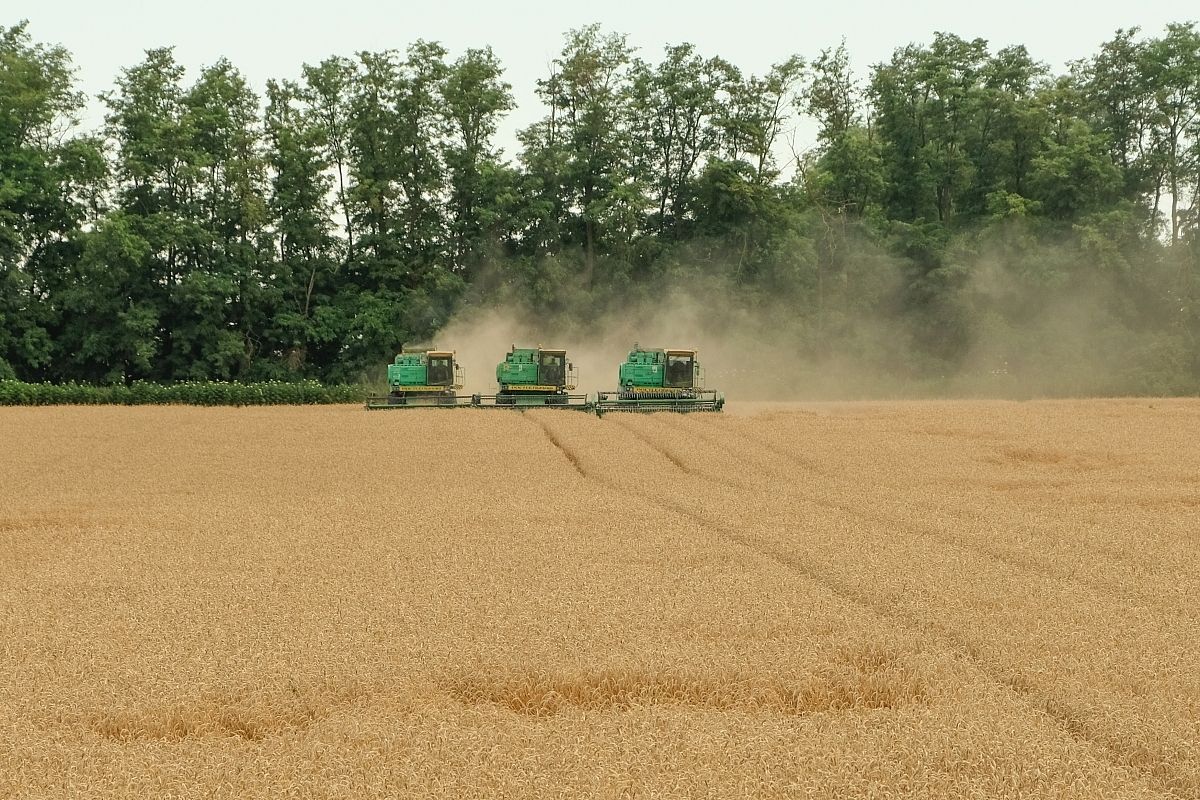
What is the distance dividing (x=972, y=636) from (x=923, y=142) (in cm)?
5896

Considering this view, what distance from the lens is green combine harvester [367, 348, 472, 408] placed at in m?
38.0

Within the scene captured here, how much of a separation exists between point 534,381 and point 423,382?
418 cm

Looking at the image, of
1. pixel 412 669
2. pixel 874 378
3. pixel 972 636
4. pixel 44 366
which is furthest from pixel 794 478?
pixel 44 366

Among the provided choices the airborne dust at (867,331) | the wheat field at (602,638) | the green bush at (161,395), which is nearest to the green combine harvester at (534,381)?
the green bush at (161,395)

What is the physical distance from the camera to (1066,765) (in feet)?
17.6

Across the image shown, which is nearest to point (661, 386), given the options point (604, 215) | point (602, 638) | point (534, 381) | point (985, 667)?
point (534, 381)

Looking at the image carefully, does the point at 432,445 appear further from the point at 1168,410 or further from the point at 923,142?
the point at 923,142

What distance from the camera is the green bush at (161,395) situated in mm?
42438

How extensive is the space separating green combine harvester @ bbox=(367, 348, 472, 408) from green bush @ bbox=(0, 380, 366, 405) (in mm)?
6076

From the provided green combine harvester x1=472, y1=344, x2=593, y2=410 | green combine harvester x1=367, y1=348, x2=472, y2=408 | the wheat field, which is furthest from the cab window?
the wheat field

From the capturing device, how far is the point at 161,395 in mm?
43250

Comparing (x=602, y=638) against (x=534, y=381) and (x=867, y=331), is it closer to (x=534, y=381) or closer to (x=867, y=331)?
(x=534, y=381)

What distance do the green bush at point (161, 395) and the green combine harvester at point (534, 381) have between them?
10172 mm

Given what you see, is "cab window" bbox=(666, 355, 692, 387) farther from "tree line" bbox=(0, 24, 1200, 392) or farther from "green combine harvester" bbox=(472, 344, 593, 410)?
"tree line" bbox=(0, 24, 1200, 392)
